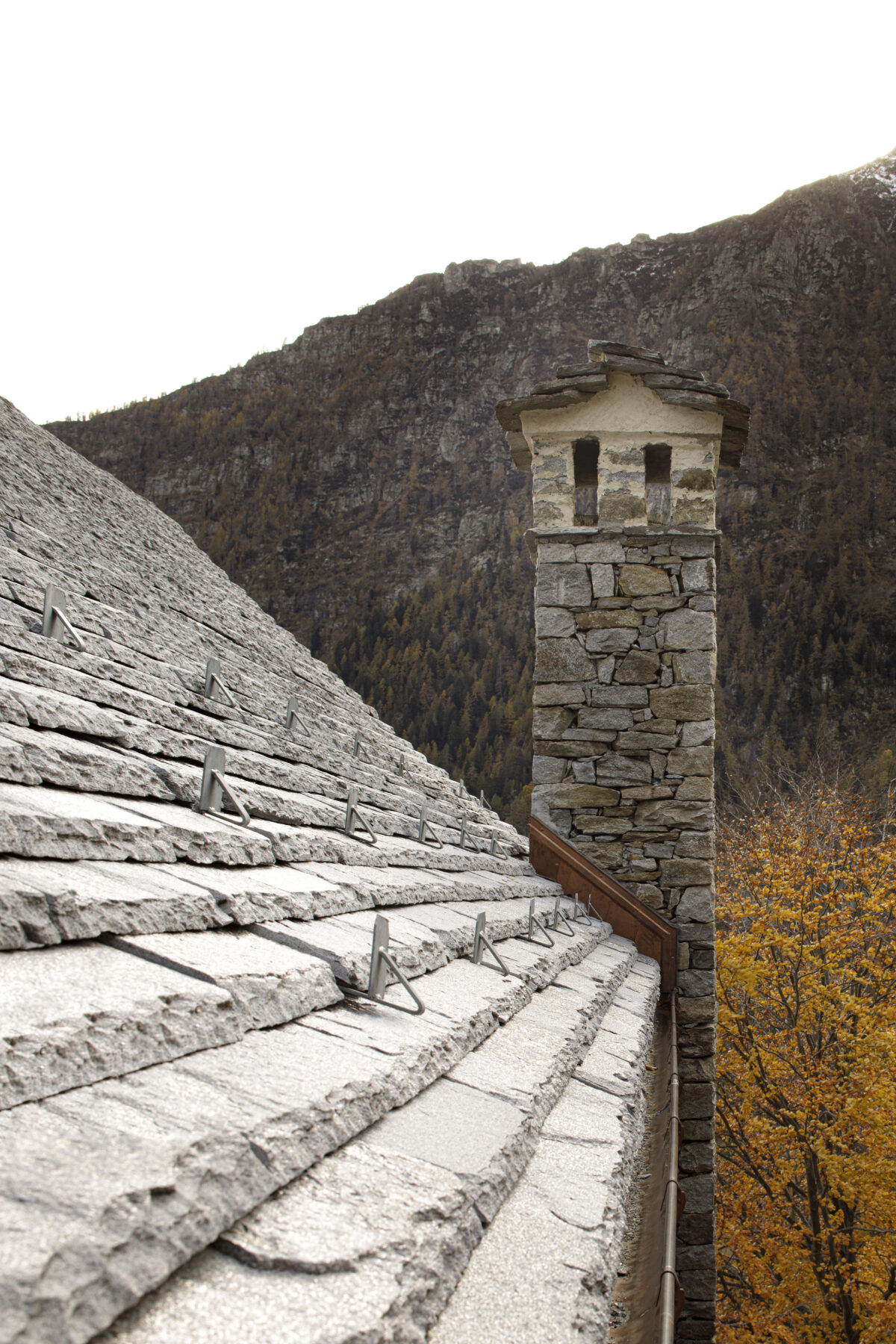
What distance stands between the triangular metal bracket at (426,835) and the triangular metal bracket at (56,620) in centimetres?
162

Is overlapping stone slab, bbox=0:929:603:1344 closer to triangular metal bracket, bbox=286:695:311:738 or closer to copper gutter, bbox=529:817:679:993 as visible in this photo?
triangular metal bracket, bbox=286:695:311:738

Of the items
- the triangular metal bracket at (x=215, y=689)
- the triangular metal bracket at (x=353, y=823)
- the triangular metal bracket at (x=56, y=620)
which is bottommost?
the triangular metal bracket at (x=353, y=823)

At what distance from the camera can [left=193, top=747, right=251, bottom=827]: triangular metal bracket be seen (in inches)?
77.9

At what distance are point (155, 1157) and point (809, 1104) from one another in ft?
40.6

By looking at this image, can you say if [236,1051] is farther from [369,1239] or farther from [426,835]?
[426,835]

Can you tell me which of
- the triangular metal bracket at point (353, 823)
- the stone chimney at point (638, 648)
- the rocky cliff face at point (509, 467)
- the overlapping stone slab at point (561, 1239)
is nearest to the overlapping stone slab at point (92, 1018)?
the overlapping stone slab at point (561, 1239)

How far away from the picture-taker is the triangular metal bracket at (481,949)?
255cm

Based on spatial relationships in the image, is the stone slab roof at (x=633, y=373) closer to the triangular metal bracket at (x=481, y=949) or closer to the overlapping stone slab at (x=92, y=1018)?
the triangular metal bracket at (x=481, y=949)

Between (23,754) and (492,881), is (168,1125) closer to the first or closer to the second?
(23,754)

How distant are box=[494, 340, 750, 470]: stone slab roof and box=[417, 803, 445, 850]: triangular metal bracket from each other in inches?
120

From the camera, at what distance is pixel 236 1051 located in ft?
3.90

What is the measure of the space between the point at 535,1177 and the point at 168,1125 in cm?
76

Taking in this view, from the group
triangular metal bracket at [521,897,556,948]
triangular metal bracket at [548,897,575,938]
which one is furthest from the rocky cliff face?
triangular metal bracket at [521,897,556,948]

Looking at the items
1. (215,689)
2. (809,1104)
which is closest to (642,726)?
(215,689)
